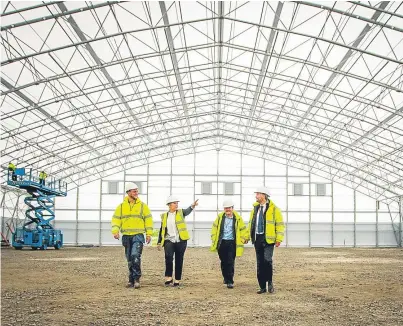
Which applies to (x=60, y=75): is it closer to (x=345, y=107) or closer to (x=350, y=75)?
(x=350, y=75)

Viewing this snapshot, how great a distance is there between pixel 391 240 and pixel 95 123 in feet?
88.7

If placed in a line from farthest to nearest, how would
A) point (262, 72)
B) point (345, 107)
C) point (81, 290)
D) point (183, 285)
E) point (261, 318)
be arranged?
point (345, 107) → point (262, 72) → point (183, 285) → point (81, 290) → point (261, 318)

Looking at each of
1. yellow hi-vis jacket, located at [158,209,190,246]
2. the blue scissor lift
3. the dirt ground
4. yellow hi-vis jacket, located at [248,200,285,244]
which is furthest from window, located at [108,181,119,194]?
yellow hi-vis jacket, located at [248,200,285,244]

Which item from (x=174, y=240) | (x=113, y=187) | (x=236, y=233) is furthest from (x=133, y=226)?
(x=113, y=187)

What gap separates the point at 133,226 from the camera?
968cm

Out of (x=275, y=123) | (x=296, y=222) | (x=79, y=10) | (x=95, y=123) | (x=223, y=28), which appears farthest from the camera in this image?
(x=296, y=222)

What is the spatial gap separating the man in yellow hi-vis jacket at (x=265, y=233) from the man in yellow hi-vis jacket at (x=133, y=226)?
2.01 m

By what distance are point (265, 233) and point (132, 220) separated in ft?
8.33

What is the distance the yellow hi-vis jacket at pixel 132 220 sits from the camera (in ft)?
31.8

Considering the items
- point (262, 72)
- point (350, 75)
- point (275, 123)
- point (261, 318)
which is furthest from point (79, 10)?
point (275, 123)

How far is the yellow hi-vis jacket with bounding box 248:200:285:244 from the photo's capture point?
8977 millimetres

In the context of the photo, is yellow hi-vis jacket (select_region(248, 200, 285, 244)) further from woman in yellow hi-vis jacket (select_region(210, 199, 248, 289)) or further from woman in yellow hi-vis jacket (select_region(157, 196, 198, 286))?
woman in yellow hi-vis jacket (select_region(157, 196, 198, 286))

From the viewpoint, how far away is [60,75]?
23.9 metres

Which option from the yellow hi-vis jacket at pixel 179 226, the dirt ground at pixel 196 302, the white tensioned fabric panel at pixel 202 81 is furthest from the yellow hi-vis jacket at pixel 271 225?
the white tensioned fabric panel at pixel 202 81
